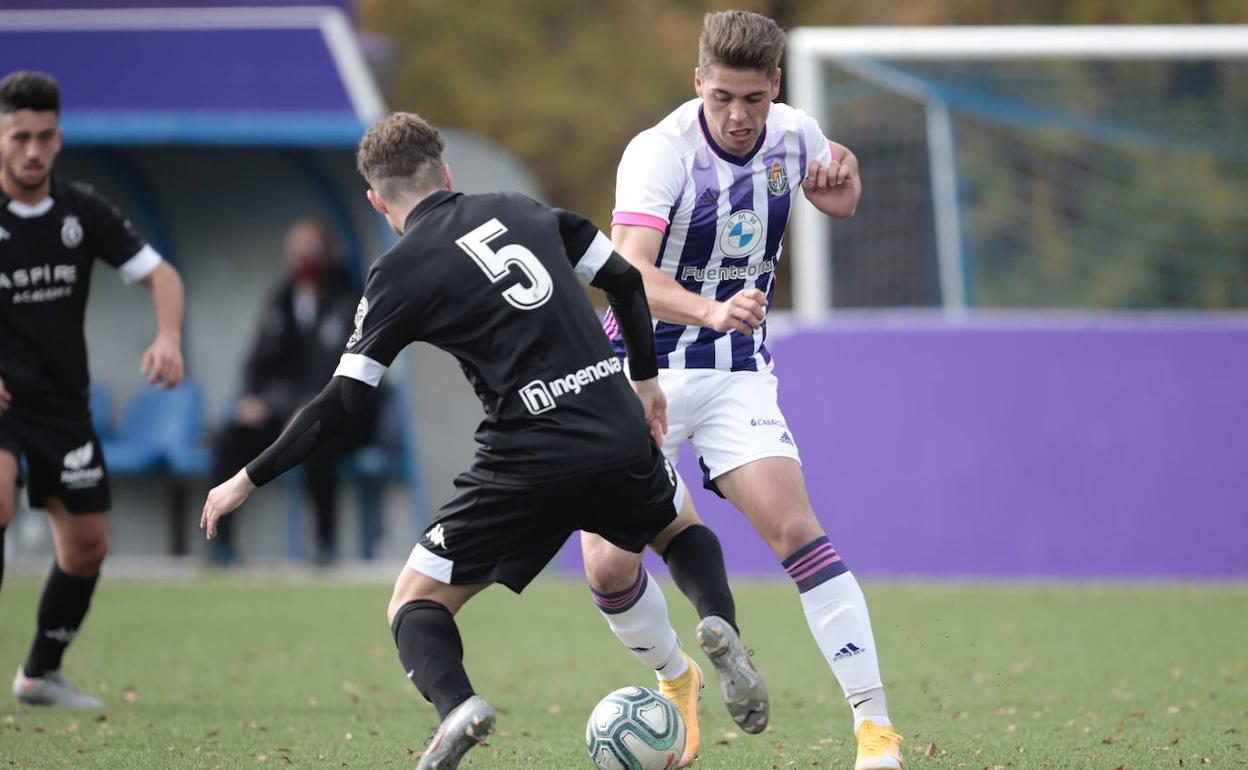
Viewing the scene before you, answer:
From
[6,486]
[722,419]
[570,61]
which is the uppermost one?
[570,61]

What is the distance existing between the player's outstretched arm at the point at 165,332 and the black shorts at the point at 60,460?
0.34 m

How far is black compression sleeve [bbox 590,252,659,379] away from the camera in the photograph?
4969 millimetres

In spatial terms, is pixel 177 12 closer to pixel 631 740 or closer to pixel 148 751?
pixel 148 751

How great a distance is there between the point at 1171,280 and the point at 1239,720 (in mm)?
7300

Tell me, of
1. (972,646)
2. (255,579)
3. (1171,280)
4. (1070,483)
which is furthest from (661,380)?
(1171,280)

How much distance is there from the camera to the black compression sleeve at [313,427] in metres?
4.64

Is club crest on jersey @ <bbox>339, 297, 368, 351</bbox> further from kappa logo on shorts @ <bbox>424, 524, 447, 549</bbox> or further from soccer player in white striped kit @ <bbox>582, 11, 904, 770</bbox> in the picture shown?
soccer player in white striped kit @ <bbox>582, 11, 904, 770</bbox>

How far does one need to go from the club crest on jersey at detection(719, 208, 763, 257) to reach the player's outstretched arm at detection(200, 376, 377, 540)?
1348mm

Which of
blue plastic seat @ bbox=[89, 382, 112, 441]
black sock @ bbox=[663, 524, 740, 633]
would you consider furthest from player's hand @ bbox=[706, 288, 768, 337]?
blue plastic seat @ bbox=[89, 382, 112, 441]

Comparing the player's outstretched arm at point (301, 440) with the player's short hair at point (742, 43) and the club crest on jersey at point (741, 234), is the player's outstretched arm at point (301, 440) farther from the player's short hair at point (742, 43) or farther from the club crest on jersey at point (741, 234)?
the player's short hair at point (742, 43)

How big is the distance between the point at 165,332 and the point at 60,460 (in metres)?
0.65

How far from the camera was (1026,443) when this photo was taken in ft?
37.4

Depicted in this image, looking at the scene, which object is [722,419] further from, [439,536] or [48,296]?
[48,296]

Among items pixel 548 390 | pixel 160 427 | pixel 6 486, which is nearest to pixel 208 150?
pixel 160 427
